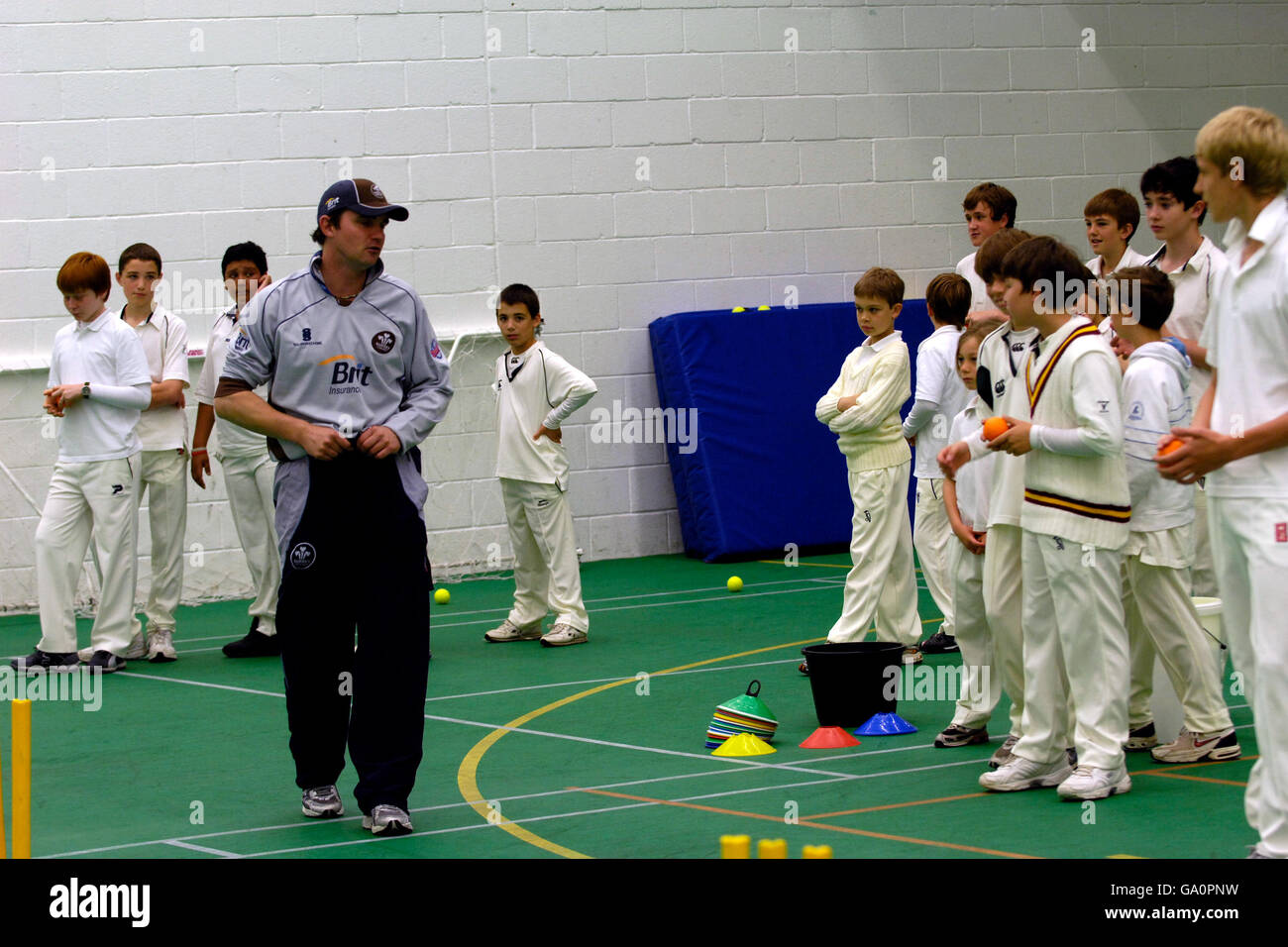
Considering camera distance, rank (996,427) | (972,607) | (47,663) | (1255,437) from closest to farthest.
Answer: (1255,437), (996,427), (972,607), (47,663)

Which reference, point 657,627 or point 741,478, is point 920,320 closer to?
point 741,478

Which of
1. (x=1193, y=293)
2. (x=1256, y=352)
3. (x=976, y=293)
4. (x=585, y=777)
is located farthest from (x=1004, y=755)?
(x=976, y=293)

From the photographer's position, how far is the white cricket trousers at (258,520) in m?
10.2

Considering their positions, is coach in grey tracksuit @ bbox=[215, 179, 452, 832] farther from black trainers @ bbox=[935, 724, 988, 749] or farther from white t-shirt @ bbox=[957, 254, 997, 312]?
white t-shirt @ bbox=[957, 254, 997, 312]

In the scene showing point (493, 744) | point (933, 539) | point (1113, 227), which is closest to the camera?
point (493, 744)

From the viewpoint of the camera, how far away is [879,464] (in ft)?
28.0

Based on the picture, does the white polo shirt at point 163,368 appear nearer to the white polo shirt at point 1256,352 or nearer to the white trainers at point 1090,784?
the white trainers at point 1090,784

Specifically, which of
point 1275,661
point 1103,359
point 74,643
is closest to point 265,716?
point 74,643

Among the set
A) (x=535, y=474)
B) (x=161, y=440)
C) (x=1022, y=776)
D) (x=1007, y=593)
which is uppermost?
(x=161, y=440)

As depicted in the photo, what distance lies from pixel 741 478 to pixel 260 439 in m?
4.79

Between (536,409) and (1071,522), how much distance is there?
203 inches

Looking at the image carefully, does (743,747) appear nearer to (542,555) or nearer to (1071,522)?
(1071,522)

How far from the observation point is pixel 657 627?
10.6 metres

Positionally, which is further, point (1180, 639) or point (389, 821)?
point (1180, 639)
